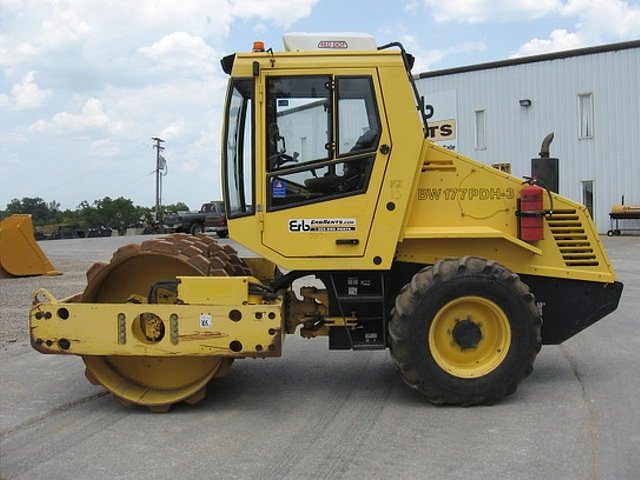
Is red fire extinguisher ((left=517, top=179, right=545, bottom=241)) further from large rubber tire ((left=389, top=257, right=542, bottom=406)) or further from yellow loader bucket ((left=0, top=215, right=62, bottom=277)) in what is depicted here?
yellow loader bucket ((left=0, top=215, right=62, bottom=277))

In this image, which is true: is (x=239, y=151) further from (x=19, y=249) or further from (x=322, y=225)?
(x=19, y=249)

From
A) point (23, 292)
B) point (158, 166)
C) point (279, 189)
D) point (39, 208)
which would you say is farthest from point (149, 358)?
point (39, 208)

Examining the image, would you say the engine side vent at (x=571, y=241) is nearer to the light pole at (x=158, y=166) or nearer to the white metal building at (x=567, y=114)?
the white metal building at (x=567, y=114)

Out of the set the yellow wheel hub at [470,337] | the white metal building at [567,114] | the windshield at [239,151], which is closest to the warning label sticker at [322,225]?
the windshield at [239,151]

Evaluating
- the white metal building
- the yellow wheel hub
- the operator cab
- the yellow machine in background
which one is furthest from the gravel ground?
the white metal building

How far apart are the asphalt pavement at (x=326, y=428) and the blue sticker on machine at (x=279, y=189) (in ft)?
5.81

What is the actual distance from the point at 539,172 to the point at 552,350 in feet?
7.27

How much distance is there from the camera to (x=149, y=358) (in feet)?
18.7

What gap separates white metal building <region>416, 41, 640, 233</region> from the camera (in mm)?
27422

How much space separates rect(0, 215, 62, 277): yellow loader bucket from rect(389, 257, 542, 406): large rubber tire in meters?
12.5

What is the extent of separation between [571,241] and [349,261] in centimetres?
208

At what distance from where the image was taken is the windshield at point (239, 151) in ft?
18.9

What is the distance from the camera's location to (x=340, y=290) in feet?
19.4

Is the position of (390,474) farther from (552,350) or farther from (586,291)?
(552,350)
